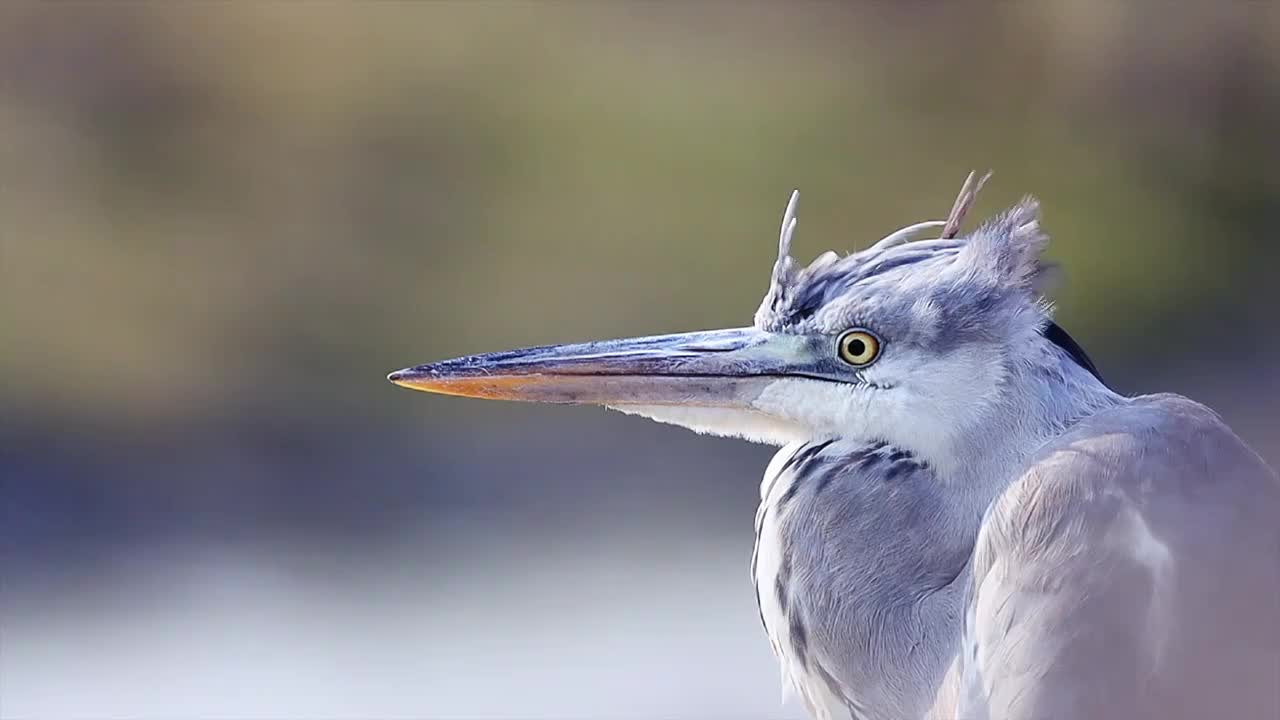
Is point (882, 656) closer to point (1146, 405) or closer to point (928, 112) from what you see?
point (1146, 405)

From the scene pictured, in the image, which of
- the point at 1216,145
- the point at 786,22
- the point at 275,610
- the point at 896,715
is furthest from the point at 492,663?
the point at 1216,145

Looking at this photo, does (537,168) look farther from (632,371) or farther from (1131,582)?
(1131,582)

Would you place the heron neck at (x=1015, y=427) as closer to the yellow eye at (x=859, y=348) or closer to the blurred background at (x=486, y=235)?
the yellow eye at (x=859, y=348)

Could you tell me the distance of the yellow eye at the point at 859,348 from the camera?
973 millimetres

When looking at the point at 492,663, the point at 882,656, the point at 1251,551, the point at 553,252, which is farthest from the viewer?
the point at 553,252

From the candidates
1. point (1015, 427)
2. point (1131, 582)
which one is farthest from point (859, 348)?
point (1131, 582)

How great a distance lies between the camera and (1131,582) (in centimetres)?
85

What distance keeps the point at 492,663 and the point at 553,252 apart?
1.18 m

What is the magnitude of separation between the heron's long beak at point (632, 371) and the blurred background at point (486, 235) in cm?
142

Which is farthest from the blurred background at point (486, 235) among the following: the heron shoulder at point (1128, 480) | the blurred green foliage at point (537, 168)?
the heron shoulder at point (1128, 480)

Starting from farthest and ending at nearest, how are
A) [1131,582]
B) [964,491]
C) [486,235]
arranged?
[486,235], [964,491], [1131,582]

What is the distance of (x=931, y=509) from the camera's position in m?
0.95

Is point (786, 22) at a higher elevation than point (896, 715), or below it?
higher

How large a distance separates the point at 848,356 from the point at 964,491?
0.13 m
